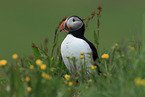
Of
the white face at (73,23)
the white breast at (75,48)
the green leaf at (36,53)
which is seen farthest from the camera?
the green leaf at (36,53)

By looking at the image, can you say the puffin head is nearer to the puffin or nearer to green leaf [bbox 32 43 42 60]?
the puffin

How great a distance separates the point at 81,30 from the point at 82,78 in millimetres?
922

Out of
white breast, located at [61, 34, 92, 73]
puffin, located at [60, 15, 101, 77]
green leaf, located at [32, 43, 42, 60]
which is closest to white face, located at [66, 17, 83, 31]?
puffin, located at [60, 15, 101, 77]

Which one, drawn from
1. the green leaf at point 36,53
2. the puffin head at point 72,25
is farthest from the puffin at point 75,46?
the green leaf at point 36,53

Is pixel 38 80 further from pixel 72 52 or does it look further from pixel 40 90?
pixel 72 52

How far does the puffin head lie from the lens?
3.64 meters

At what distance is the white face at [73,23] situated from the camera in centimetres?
363

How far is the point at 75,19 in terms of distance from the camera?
3.67 meters

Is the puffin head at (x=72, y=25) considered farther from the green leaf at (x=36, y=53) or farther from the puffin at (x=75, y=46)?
the green leaf at (x=36, y=53)

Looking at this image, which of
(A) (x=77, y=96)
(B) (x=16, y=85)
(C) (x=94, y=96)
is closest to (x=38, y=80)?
(B) (x=16, y=85)

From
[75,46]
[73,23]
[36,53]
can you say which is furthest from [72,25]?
[36,53]

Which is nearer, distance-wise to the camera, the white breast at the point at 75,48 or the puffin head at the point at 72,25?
the white breast at the point at 75,48

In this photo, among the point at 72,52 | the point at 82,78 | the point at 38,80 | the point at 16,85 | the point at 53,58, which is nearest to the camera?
the point at 38,80

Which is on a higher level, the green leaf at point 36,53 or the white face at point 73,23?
the white face at point 73,23
